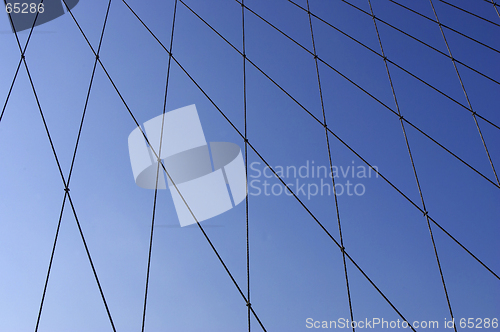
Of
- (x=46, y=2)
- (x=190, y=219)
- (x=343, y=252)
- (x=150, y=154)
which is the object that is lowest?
(x=343, y=252)

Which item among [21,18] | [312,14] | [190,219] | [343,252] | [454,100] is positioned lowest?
[343,252]

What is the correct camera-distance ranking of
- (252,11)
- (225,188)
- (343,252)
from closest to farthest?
(343,252)
(252,11)
(225,188)

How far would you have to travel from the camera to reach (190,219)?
34.8ft

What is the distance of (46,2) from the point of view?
8367mm

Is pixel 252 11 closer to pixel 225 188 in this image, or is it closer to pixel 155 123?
pixel 155 123

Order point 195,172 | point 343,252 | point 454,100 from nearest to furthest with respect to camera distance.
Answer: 1. point 343,252
2. point 454,100
3. point 195,172

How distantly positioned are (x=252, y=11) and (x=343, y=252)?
4.61 m

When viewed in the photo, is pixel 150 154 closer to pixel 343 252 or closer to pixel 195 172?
pixel 195 172

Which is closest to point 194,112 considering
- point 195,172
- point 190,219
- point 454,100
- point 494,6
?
point 195,172

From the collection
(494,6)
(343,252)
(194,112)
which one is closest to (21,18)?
(194,112)

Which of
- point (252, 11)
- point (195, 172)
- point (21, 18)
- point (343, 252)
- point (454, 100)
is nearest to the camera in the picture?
point (343, 252)

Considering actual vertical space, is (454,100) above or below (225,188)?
below

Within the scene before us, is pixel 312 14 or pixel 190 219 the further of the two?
pixel 190 219

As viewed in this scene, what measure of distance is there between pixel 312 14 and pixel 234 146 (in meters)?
4.11
